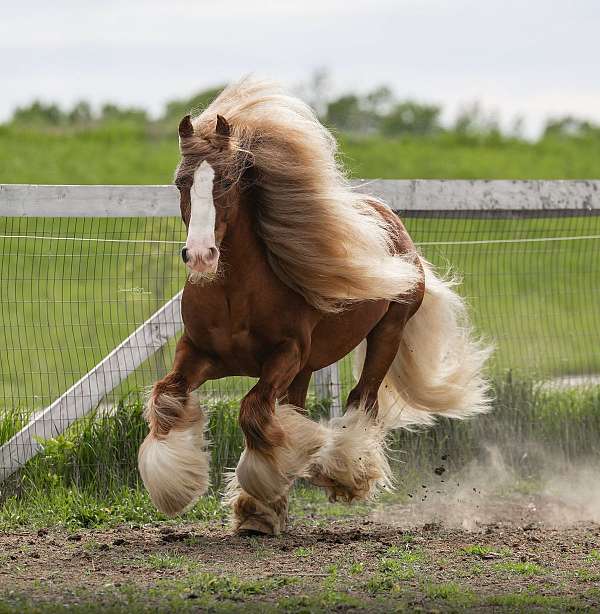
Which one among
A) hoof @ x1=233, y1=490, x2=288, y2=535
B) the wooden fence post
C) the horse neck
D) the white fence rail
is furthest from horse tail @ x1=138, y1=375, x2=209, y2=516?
the wooden fence post

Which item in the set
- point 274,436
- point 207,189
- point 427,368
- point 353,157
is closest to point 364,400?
point 427,368

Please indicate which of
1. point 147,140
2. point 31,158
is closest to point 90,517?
point 31,158

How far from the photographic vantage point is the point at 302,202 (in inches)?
228

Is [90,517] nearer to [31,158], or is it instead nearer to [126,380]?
[126,380]

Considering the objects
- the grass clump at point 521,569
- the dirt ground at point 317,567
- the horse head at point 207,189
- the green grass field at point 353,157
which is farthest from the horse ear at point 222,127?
the green grass field at point 353,157

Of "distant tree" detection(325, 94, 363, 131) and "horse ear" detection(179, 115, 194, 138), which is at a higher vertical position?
"horse ear" detection(179, 115, 194, 138)

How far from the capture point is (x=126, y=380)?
720cm

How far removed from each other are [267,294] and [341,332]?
0.74 metres

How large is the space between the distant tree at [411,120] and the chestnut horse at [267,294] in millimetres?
24718

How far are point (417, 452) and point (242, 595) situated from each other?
11.5ft

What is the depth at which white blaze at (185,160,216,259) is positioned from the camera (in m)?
5.03

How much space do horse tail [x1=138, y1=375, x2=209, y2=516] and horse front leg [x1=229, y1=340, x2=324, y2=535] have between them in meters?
0.23

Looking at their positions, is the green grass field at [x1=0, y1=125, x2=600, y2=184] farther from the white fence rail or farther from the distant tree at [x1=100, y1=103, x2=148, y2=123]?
the white fence rail

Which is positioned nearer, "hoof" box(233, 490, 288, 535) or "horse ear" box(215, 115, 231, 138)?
"horse ear" box(215, 115, 231, 138)
